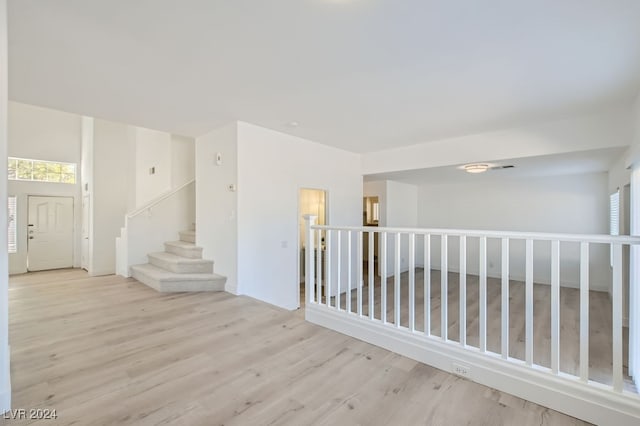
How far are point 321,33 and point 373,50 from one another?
0.47 m

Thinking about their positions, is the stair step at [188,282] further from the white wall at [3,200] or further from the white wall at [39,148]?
the white wall at [39,148]

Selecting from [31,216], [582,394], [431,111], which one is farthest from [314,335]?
[31,216]

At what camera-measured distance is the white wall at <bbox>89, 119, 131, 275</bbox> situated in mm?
6128

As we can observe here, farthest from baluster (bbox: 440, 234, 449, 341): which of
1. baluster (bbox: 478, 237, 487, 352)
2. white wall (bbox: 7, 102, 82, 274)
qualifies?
white wall (bbox: 7, 102, 82, 274)

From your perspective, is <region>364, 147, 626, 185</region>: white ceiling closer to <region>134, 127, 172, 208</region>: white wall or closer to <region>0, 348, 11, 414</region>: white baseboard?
<region>134, 127, 172, 208</region>: white wall

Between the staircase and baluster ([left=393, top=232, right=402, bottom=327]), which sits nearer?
baluster ([left=393, top=232, right=402, bottom=327])

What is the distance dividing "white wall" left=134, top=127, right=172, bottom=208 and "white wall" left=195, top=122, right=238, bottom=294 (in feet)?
7.75

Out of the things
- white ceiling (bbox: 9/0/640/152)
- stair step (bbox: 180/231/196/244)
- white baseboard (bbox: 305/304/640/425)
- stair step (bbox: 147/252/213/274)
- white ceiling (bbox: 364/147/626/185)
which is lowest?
white baseboard (bbox: 305/304/640/425)

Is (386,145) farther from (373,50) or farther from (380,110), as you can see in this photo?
(373,50)

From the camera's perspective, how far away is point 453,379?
7.22 feet

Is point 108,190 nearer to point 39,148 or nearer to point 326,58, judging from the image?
point 39,148

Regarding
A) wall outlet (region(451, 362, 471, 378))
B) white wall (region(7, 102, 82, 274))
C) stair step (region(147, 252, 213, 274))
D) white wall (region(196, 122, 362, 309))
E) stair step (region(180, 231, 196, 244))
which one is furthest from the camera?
white wall (region(7, 102, 82, 274))

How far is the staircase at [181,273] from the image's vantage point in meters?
4.44

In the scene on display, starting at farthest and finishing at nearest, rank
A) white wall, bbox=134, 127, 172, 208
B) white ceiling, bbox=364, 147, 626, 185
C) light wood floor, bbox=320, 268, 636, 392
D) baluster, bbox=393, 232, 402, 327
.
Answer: white wall, bbox=134, 127, 172, 208, white ceiling, bbox=364, 147, 626, 185, light wood floor, bbox=320, 268, 636, 392, baluster, bbox=393, 232, 402, 327
